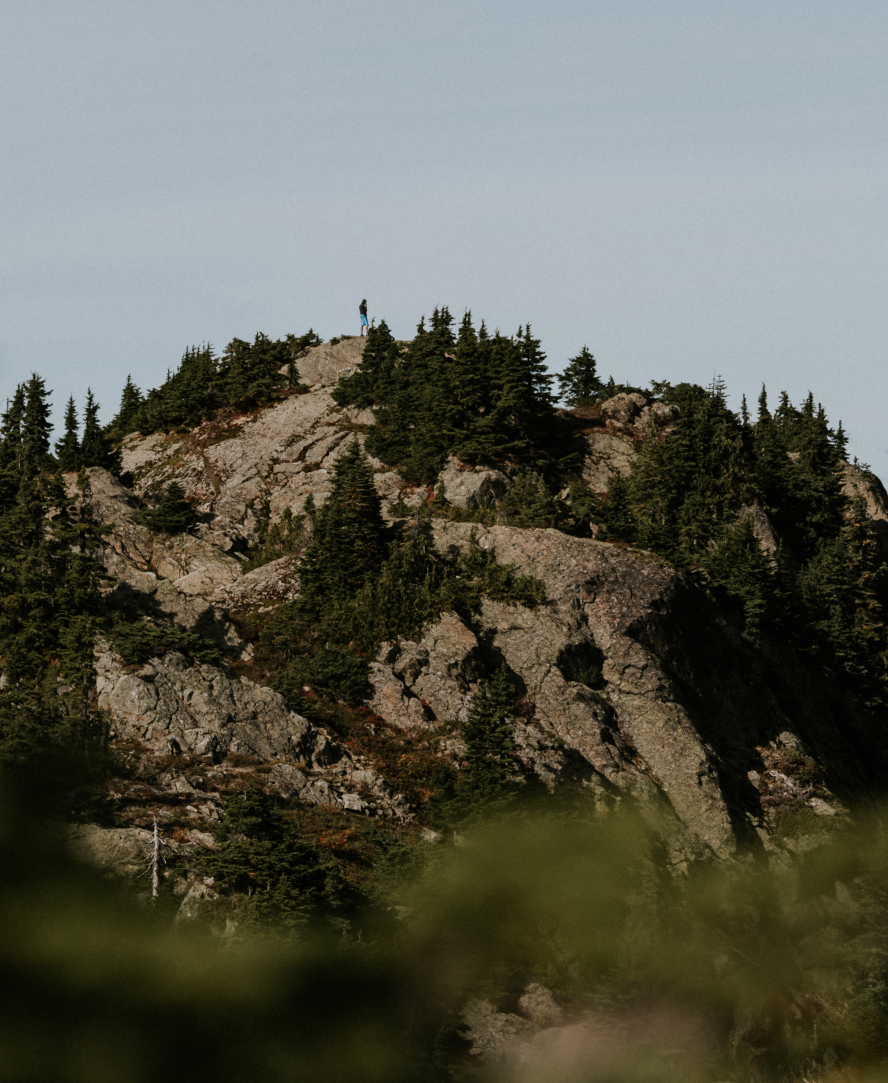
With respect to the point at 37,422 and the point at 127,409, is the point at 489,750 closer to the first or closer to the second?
the point at 37,422

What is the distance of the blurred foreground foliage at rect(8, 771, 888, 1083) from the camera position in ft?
91.7

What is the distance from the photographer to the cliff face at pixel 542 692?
142 feet

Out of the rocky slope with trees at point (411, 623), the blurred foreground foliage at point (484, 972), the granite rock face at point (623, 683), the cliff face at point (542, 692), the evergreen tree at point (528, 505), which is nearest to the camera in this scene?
the blurred foreground foliage at point (484, 972)

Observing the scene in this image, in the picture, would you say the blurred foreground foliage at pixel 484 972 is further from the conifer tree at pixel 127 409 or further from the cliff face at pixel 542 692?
the conifer tree at pixel 127 409

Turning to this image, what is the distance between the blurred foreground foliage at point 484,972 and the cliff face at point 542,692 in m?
3.19

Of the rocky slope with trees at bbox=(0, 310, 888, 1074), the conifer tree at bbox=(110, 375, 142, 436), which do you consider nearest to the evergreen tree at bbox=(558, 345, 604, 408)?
the rocky slope with trees at bbox=(0, 310, 888, 1074)

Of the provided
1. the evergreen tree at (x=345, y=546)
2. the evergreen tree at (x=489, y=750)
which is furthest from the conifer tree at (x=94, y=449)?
the evergreen tree at (x=489, y=750)

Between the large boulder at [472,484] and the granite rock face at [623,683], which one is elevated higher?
the large boulder at [472,484]

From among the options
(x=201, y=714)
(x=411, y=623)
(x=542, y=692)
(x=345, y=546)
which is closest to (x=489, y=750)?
(x=542, y=692)

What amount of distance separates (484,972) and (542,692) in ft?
53.9

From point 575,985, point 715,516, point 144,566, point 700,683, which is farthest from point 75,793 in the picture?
point 715,516

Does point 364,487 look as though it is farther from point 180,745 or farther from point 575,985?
point 575,985

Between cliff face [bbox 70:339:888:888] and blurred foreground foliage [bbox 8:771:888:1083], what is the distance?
319 cm

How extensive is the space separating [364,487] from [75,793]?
23.3 m
